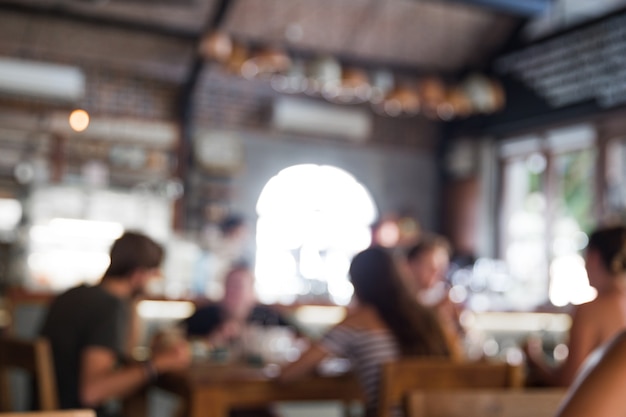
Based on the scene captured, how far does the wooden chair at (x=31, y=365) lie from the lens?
2295mm

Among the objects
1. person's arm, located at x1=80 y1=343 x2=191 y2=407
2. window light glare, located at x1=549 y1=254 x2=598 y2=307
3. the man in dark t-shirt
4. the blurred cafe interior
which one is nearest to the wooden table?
person's arm, located at x1=80 y1=343 x2=191 y2=407

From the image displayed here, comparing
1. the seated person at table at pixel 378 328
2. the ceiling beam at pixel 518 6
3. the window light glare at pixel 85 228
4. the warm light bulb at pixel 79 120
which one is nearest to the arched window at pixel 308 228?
the window light glare at pixel 85 228

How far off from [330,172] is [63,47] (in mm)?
3283

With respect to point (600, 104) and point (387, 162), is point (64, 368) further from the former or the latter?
point (387, 162)

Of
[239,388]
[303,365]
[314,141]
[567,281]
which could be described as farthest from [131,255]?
[314,141]

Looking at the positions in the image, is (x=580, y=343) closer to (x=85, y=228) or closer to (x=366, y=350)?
(x=366, y=350)

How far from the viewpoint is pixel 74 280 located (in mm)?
8047

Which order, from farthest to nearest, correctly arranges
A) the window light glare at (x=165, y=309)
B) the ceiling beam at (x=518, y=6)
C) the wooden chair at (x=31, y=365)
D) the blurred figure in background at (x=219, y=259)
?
the ceiling beam at (x=518, y=6)
the blurred figure in background at (x=219, y=259)
the window light glare at (x=165, y=309)
the wooden chair at (x=31, y=365)

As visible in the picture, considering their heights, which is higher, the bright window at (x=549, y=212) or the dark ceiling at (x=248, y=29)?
the dark ceiling at (x=248, y=29)

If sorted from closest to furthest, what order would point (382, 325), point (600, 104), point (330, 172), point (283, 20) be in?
point (382, 325) → point (600, 104) → point (283, 20) → point (330, 172)

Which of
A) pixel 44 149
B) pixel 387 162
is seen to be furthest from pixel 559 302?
pixel 44 149

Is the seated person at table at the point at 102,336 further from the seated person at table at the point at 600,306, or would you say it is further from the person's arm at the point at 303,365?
the seated person at table at the point at 600,306

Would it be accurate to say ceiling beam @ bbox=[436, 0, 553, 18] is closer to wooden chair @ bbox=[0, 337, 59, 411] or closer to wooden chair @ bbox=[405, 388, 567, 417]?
wooden chair @ bbox=[0, 337, 59, 411]

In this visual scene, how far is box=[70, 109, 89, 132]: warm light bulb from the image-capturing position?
772cm
